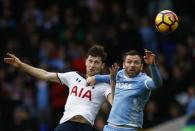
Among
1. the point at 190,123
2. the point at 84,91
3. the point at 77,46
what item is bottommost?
the point at 190,123

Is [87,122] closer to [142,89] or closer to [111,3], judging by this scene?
[142,89]

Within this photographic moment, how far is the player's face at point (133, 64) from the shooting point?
12.3 metres

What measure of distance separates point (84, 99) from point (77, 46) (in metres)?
7.09

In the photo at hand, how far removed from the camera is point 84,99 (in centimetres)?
1292

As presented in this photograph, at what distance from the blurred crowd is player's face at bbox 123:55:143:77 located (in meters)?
4.79

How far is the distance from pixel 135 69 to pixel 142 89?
0.33 m

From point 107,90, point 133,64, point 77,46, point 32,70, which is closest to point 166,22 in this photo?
point 133,64

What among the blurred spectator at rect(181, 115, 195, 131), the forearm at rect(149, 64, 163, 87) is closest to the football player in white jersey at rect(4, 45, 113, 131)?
the forearm at rect(149, 64, 163, 87)

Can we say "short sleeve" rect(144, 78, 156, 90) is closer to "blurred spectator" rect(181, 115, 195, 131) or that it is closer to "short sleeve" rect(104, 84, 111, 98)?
"short sleeve" rect(104, 84, 111, 98)

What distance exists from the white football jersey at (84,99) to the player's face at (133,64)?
74 centimetres

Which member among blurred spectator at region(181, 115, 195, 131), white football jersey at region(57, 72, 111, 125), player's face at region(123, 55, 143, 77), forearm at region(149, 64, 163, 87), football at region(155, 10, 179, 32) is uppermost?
football at region(155, 10, 179, 32)

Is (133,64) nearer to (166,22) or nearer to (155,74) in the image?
(155,74)

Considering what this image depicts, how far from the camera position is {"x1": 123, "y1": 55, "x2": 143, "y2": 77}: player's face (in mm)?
12289

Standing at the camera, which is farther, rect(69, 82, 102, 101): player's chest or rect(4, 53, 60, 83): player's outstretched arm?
Answer: rect(4, 53, 60, 83): player's outstretched arm
